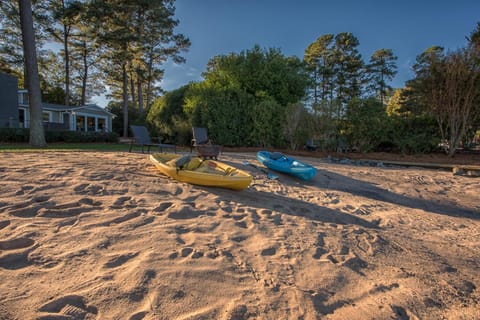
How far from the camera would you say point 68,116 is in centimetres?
2281

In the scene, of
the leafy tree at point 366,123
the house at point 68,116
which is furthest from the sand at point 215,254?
the house at point 68,116

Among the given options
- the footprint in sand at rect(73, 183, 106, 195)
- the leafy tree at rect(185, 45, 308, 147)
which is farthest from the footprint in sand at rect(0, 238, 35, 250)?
the leafy tree at rect(185, 45, 308, 147)

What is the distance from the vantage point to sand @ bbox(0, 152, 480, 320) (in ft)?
5.36

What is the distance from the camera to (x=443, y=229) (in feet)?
11.6

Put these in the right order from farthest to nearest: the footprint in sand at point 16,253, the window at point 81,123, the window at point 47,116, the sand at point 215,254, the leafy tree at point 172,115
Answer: the window at point 81,123
the window at point 47,116
the leafy tree at point 172,115
the footprint in sand at point 16,253
the sand at point 215,254

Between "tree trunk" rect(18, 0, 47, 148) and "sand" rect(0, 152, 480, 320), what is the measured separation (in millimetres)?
8189

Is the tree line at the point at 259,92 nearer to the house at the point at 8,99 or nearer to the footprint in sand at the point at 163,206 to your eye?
the house at the point at 8,99

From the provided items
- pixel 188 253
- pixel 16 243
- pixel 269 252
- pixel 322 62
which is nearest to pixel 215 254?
pixel 188 253

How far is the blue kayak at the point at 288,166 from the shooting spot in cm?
602

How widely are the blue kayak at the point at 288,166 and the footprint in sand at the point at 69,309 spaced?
522 cm

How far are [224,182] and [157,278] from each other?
8.16ft

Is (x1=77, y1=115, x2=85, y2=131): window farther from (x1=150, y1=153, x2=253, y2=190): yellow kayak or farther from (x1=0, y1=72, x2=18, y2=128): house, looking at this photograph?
(x1=150, y1=153, x2=253, y2=190): yellow kayak

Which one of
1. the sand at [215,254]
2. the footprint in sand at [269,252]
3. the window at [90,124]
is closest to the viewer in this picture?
the sand at [215,254]

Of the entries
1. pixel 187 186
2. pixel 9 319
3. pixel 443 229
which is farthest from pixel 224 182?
pixel 443 229
